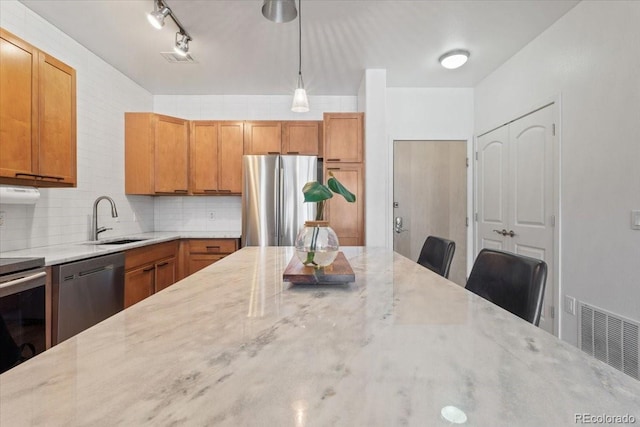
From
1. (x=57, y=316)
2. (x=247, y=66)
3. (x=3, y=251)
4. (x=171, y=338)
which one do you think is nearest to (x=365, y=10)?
(x=247, y=66)

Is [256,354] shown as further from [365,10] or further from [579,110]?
[579,110]

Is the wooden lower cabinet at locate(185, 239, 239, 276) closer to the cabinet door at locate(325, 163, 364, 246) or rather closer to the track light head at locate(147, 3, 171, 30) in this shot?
the cabinet door at locate(325, 163, 364, 246)

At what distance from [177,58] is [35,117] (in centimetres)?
148

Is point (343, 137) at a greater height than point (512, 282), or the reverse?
point (343, 137)

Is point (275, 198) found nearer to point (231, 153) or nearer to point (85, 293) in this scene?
point (231, 153)

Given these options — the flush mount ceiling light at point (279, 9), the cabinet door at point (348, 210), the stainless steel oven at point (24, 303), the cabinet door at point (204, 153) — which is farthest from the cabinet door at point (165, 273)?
the flush mount ceiling light at point (279, 9)

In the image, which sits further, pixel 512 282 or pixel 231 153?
pixel 231 153

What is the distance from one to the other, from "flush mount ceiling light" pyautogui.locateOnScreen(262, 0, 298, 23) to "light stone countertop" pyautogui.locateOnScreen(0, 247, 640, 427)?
6.02ft

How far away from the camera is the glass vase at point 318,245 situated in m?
1.24

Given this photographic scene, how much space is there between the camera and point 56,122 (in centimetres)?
229

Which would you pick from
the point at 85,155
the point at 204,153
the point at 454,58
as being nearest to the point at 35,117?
the point at 85,155

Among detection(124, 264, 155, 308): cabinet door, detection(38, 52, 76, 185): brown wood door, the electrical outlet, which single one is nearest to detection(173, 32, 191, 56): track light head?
detection(38, 52, 76, 185): brown wood door

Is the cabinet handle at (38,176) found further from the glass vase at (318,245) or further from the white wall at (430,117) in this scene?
the white wall at (430,117)

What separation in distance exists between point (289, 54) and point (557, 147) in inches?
97.5
